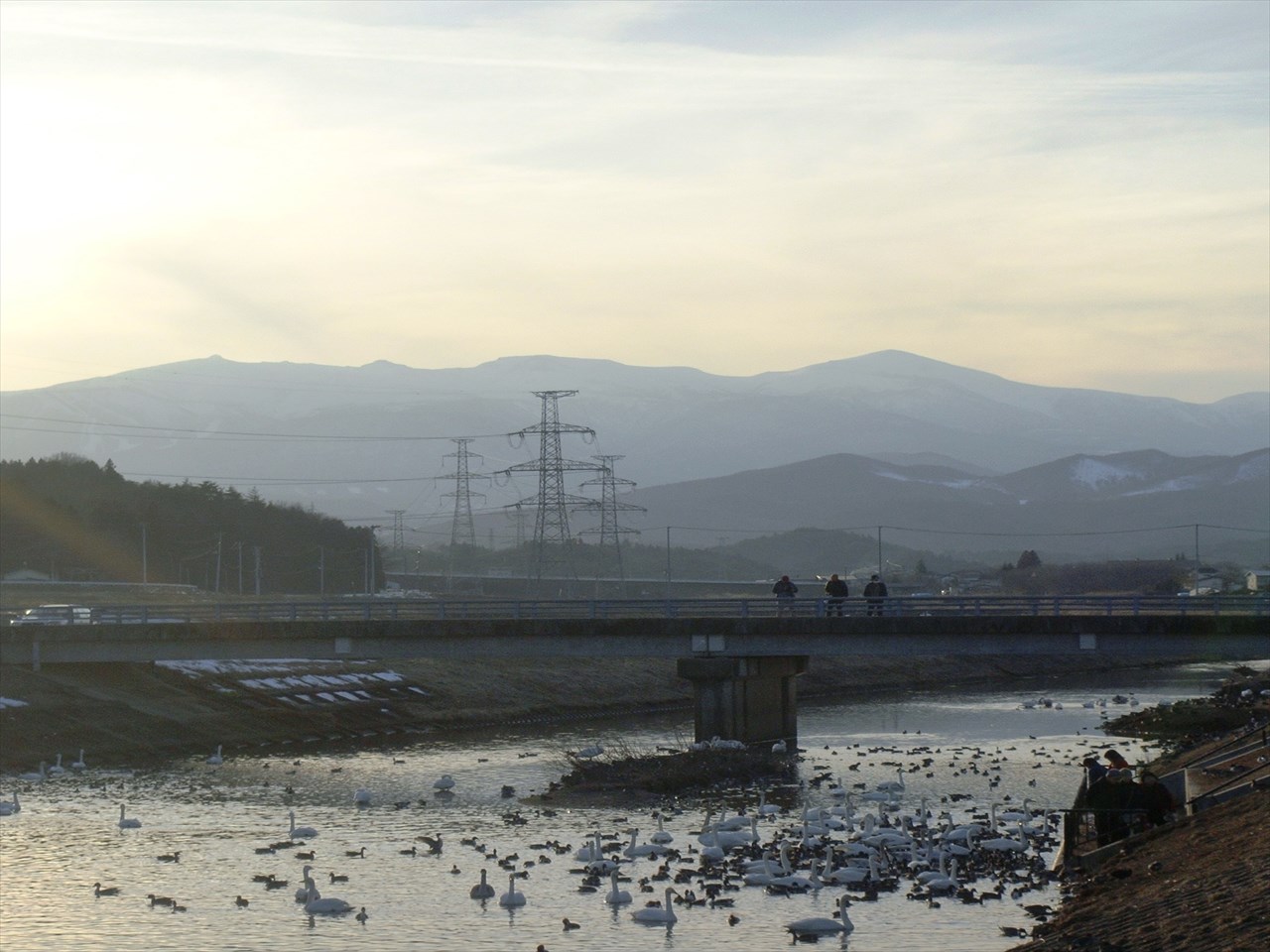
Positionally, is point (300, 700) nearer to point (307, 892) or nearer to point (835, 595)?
point (835, 595)

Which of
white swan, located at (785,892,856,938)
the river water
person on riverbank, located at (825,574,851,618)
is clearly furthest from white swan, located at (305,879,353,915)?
person on riverbank, located at (825,574,851,618)

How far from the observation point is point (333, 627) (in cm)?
5925

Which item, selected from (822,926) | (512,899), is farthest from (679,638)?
(822,926)

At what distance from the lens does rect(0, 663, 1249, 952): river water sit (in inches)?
1160

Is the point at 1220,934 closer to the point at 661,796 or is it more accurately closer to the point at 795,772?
the point at 661,796

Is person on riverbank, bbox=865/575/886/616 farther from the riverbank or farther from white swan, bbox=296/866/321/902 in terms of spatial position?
white swan, bbox=296/866/321/902

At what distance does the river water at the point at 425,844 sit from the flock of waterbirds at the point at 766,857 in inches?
7.4

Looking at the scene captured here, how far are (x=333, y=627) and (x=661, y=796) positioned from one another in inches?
660

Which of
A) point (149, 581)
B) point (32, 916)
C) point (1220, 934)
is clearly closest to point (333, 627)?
point (32, 916)

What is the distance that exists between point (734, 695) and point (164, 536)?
4214 inches

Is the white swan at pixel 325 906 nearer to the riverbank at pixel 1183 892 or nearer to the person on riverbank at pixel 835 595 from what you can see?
the riverbank at pixel 1183 892

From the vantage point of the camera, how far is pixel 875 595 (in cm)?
6028

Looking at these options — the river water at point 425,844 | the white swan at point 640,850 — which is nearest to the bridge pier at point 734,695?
the river water at point 425,844

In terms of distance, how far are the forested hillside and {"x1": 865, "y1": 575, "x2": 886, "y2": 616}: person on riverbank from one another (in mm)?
83786
